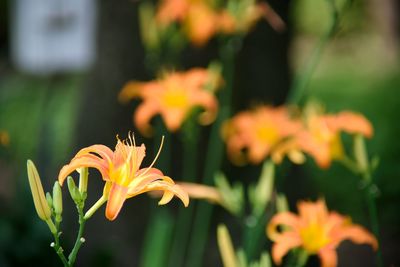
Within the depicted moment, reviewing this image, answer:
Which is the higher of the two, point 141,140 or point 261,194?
point 261,194

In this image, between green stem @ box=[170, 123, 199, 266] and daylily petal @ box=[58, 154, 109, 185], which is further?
green stem @ box=[170, 123, 199, 266]

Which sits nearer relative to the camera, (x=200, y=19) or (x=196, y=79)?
(x=196, y=79)

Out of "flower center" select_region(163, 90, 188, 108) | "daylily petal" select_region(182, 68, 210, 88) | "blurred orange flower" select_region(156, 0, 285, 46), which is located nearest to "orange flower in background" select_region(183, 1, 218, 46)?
"blurred orange flower" select_region(156, 0, 285, 46)

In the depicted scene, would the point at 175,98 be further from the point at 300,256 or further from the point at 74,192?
the point at 74,192

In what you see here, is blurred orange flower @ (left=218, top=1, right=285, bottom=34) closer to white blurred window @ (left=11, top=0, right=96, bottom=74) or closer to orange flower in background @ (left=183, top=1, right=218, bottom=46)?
orange flower in background @ (left=183, top=1, right=218, bottom=46)

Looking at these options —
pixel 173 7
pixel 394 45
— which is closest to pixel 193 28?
pixel 173 7

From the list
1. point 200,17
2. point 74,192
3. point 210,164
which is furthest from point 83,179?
point 210,164

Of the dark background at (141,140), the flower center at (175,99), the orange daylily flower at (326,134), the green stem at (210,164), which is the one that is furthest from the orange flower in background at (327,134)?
the green stem at (210,164)
